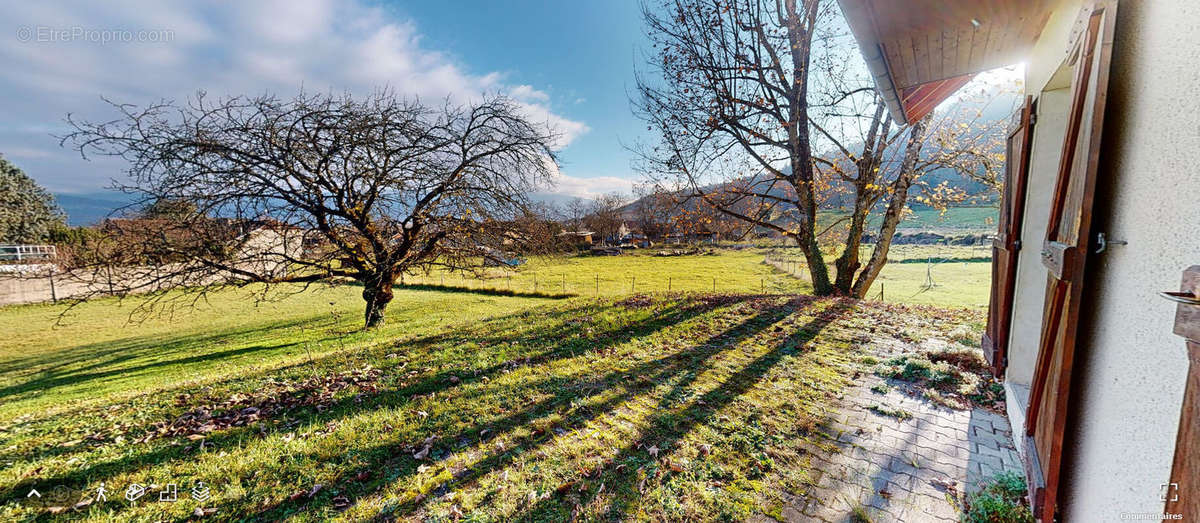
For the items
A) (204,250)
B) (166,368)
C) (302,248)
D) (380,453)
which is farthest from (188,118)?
(380,453)

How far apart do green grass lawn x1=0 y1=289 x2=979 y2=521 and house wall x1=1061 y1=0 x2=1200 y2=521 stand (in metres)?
1.55

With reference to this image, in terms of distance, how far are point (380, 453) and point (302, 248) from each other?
8563 millimetres

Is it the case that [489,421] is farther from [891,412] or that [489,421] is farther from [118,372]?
[118,372]

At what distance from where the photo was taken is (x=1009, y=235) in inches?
140

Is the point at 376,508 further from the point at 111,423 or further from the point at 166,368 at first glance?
the point at 166,368

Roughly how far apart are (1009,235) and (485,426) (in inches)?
207

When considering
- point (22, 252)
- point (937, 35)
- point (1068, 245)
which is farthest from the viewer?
point (22, 252)

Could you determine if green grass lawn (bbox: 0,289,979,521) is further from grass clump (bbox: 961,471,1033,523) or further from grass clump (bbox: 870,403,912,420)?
grass clump (bbox: 961,471,1033,523)

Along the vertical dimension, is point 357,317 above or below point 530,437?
below

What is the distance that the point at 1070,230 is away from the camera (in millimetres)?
1943

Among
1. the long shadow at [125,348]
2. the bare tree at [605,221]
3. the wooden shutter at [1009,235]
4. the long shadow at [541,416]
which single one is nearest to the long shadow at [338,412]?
the long shadow at [541,416]

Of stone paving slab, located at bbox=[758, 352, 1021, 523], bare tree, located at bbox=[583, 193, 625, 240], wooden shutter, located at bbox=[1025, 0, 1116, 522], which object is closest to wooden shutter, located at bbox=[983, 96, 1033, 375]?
stone paving slab, located at bbox=[758, 352, 1021, 523]

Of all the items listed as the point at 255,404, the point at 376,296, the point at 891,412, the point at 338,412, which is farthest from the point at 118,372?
the point at 891,412

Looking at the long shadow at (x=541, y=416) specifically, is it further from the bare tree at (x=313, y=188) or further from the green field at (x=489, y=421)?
the bare tree at (x=313, y=188)
